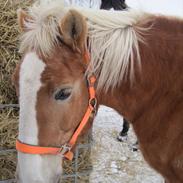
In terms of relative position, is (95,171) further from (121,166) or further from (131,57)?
(131,57)

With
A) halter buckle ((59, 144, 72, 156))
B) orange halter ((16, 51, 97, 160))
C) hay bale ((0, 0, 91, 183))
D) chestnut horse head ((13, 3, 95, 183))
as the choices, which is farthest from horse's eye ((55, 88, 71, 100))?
hay bale ((0, 0, 91, 183))

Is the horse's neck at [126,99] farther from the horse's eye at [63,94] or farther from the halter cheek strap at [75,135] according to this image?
the horse's eye at [63,94]

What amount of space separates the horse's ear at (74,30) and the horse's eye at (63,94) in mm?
214

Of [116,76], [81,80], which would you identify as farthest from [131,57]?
[81,80]

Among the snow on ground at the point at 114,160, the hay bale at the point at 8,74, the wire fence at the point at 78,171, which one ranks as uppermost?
the hay bale at the point at 8,74

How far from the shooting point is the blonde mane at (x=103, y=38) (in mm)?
1761

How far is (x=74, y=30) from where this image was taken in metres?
1.70

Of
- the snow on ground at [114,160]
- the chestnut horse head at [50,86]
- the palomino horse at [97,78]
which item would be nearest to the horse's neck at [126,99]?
the palomino horse at [97,78]

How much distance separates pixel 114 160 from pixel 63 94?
265 centimetres

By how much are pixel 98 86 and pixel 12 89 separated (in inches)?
55.6

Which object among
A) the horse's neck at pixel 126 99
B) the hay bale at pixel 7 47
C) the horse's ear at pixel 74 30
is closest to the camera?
the horse's ear at pixel 74 30

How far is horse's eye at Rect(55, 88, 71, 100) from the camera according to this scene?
170 centimetres

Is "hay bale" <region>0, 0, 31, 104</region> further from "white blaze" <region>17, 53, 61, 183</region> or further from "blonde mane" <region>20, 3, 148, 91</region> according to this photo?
"white blaze" <region>17, 53, 61, 183</region>

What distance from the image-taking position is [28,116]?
1.69 m
